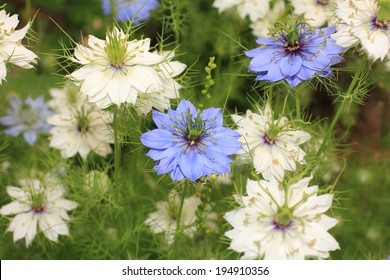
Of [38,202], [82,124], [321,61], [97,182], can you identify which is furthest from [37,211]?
[321,61]

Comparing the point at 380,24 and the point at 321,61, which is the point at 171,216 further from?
the point at 380,24

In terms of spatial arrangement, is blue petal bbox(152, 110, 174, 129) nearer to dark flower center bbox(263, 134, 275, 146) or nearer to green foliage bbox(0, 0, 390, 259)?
green foliage bbox(0, 0, 390, 259)

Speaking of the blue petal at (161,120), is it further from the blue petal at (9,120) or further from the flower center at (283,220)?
the blue petal at (9,120)

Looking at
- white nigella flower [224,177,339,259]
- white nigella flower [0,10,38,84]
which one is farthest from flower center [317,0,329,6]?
white nigella flower [0,10,38,84]

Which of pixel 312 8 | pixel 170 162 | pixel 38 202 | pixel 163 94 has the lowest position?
pixel 170 162
